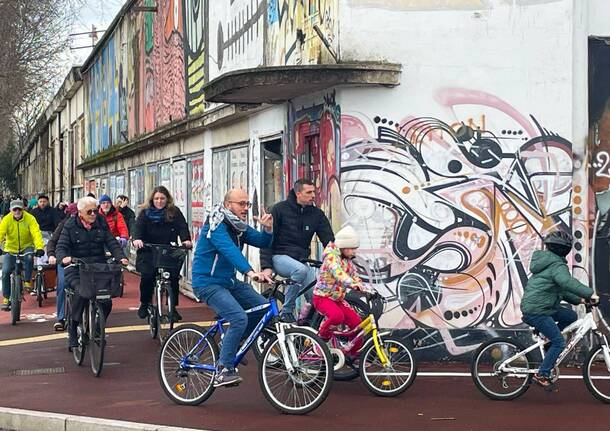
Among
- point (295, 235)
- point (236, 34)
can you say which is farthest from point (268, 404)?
point (236, 34)

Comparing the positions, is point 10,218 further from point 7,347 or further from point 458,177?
point 458,177

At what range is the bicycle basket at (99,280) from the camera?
10609 mm

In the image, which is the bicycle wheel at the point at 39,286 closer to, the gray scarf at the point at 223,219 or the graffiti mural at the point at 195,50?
the graffiti mural at the point at 195,50


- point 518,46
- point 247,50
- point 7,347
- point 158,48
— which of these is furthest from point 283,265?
point 158,48

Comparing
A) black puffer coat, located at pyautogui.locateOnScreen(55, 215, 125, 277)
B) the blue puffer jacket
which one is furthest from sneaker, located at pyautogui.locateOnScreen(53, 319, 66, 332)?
the blue puffer jacket

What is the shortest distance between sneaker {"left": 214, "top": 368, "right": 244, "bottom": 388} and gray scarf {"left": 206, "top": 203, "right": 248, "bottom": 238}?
114 cm

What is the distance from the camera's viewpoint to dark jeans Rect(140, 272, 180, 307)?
12680 mm

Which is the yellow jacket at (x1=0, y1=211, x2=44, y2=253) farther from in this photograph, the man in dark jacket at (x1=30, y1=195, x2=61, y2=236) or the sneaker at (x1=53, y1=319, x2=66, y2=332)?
the man in dark jacket at (x1=30, y1=195, x2=61, y2=236)

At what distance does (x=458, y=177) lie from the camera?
36.3 ft

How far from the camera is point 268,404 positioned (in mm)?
9023

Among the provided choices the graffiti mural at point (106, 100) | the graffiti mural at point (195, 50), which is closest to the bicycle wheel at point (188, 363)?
the graffiti mural at point (195, 50)

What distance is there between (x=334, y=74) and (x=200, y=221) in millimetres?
8515

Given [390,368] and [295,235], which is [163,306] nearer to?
[295,235]

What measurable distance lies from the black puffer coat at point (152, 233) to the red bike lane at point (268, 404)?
4.46 ft
